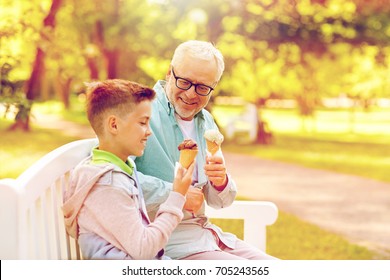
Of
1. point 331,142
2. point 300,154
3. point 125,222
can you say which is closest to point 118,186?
point 125,222

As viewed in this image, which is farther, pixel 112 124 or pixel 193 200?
pixel 193 200

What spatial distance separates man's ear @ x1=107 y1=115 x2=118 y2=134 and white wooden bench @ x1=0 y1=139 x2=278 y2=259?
0.11m

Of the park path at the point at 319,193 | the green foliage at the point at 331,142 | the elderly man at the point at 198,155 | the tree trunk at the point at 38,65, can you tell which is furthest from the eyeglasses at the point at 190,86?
the green foliage at the point at 331,142

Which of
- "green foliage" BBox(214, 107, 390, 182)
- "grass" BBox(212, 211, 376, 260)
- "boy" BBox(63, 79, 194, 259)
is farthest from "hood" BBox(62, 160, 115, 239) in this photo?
"green foliage" BBox(214, 107, 390, 182)

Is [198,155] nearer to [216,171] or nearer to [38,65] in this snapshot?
[216,171]

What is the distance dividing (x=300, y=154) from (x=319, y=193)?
1497 mm

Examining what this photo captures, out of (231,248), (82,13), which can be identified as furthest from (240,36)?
(231,248)

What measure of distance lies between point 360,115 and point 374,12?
10.1 feet

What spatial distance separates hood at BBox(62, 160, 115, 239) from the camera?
39.0 inches

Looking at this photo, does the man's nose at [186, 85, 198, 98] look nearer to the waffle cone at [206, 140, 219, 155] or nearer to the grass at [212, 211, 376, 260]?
Result: the waffle cone at [206, 140, 219, 155]

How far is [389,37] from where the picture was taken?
527 cm

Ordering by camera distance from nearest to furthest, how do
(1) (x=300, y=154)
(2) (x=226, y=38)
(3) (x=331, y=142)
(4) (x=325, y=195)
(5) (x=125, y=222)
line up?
(5) (x=125, y=222)
(4) (x=325, y=195)
(2) (x=226, y=38)
(1) (x=300, y=154)
(3) (x=331, y=142)

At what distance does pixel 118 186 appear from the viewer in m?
0.99
